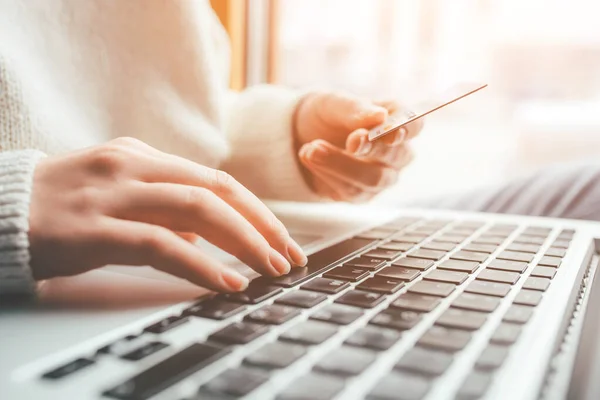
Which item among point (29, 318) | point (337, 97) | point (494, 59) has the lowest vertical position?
point (29, 318)

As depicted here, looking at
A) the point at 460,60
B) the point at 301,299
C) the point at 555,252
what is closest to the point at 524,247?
the point at 555,252

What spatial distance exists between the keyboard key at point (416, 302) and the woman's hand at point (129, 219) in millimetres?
80

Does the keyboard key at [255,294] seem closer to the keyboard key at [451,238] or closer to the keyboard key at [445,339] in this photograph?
the keyboard key at [445,339]

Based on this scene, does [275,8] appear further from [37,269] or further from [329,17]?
[37,269]

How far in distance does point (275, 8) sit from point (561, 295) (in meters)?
1.26

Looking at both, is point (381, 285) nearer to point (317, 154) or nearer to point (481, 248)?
point (481, 248)

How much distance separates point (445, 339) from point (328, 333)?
48mm

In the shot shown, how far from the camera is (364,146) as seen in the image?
55 cm

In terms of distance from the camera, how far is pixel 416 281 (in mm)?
363

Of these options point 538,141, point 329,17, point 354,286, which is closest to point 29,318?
point 354,286

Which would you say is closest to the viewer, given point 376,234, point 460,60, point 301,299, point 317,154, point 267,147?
point 301,299

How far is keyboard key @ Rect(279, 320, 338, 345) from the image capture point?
0.25 m

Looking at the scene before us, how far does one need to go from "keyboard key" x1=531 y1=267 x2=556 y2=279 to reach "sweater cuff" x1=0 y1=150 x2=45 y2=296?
0.95 ft

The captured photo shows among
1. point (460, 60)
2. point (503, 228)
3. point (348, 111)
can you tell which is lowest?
point (503, 228)
